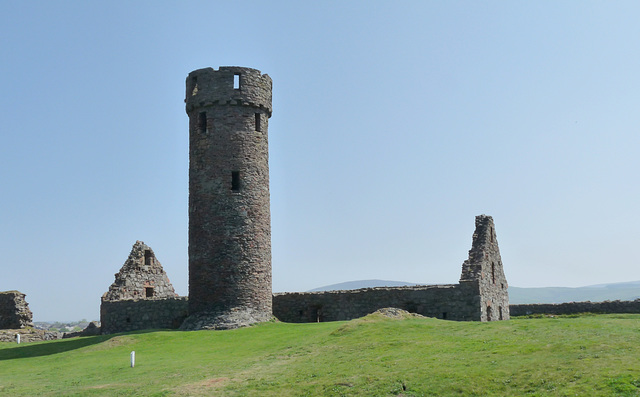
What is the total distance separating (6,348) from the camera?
1248 inches

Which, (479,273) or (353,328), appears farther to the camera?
(479,273)

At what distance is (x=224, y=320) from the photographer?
1180 inches

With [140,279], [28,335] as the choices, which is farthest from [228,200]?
[28,335]

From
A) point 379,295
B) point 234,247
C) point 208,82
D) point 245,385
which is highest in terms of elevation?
point 208,82

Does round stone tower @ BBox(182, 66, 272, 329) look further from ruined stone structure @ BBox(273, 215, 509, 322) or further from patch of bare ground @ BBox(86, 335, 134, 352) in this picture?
patch of bare ground @ BBox(86, 335, 134, 352)

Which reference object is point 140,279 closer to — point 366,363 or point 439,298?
point 439,298

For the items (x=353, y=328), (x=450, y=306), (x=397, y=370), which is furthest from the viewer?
(x=450, y=306)

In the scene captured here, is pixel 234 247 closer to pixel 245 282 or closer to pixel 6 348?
pixel 245 282

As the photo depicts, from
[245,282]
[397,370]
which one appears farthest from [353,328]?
[245,282]

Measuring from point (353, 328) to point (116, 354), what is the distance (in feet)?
28.3

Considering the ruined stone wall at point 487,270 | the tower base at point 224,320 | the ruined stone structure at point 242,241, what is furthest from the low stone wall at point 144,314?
the ruined stone wall at point 487,270

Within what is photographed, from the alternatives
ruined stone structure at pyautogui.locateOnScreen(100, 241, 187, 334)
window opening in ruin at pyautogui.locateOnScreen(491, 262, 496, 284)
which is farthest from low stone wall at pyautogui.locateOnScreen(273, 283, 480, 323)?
ruined stone structure at pyautogui.locateOnScreen(100, 241, 187, 334)

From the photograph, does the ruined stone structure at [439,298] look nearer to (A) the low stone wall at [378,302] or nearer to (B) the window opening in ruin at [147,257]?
(A) the low stone wall at [378,302]

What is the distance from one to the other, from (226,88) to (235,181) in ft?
13.6
